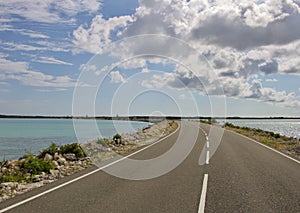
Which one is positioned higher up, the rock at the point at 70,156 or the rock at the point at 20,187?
the rock at the point at 70,156

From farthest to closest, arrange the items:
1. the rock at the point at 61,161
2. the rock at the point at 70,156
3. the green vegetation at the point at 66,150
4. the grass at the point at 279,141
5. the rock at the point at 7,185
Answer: the grass at the point at 279,141, the green vegetation at the point at 66,150, the rock at the point at 70,156, the rock at the point at 61,161, the rock at the point at 7,185

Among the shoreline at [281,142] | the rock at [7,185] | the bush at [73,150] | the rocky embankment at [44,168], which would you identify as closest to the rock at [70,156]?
the rocky embankment at [44,168]

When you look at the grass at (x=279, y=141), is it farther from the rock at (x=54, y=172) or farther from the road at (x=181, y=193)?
the rock at (x=54, y=172)

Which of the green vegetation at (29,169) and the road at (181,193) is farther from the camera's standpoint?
the green vegetation at (29,169)

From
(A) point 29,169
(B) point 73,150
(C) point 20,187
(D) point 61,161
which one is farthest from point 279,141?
(C) point 20,187

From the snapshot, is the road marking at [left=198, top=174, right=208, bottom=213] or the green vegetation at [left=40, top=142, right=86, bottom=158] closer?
the road marking at [left=198, top=174, right=208, bottom=213]

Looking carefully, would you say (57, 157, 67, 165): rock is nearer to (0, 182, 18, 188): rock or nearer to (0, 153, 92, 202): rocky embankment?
(0, 153, 92, 202): rocky embankment

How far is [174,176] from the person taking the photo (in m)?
10.7

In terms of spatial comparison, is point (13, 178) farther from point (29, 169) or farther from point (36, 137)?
point (36, 137)

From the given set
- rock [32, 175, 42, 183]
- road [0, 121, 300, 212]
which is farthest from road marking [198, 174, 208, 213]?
rock [32, 175, 42, 183]

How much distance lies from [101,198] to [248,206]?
325 centimetres

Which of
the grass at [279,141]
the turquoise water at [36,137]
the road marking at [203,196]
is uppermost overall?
the road marking at [203,196]

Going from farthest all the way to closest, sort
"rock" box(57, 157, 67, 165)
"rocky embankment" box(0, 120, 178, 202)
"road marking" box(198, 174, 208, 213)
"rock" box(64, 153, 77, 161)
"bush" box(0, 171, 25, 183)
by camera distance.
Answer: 1. "rock" box(64, 153, 77, 161)
2. "rock" box(57, 157, 67, 165)
3. "bush" box(0, 171, 25, 183)
4. "rocky embankment" box(0, 120, 178, 202)
5. "road marking" box(198, 174, 208, 213)

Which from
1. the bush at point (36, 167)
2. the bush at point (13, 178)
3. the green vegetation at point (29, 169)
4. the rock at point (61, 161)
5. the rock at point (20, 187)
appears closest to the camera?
the rock at point (20, 187)
